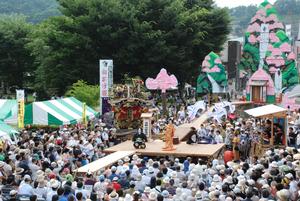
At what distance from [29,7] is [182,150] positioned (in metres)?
94.8

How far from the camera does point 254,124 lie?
20.3 meters

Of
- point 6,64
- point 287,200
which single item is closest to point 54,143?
point 287,200

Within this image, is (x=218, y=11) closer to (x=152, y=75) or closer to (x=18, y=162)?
(x=152, y=75)

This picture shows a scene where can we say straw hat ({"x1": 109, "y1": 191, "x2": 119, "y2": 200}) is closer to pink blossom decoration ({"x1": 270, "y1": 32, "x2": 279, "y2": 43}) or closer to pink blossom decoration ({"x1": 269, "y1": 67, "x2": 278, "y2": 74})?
pink blossom decoration ({"x1": 269, "y1": 67, "x2": 278, "y2": 74})

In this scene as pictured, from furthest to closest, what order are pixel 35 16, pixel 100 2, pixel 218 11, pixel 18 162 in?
pixel 35 16, pixel 218 11, pixel 100 2, pixel 18 162

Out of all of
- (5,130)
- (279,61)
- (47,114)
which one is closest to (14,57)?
(279,61)

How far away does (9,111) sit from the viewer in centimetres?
2027

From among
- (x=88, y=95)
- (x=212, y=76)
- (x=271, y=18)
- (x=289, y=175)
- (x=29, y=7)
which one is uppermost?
(x=29, y=7)

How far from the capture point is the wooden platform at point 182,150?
16.3m

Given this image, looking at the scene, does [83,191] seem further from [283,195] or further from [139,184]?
[283,195]

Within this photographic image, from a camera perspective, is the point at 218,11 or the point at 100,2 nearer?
the point at 100,2

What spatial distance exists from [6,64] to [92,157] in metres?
30.5

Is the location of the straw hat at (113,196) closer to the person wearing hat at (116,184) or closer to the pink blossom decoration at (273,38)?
the person wearing hat at (116,184)

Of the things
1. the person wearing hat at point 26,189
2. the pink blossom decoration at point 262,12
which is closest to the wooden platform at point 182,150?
the person wearing hat at point 26,189
